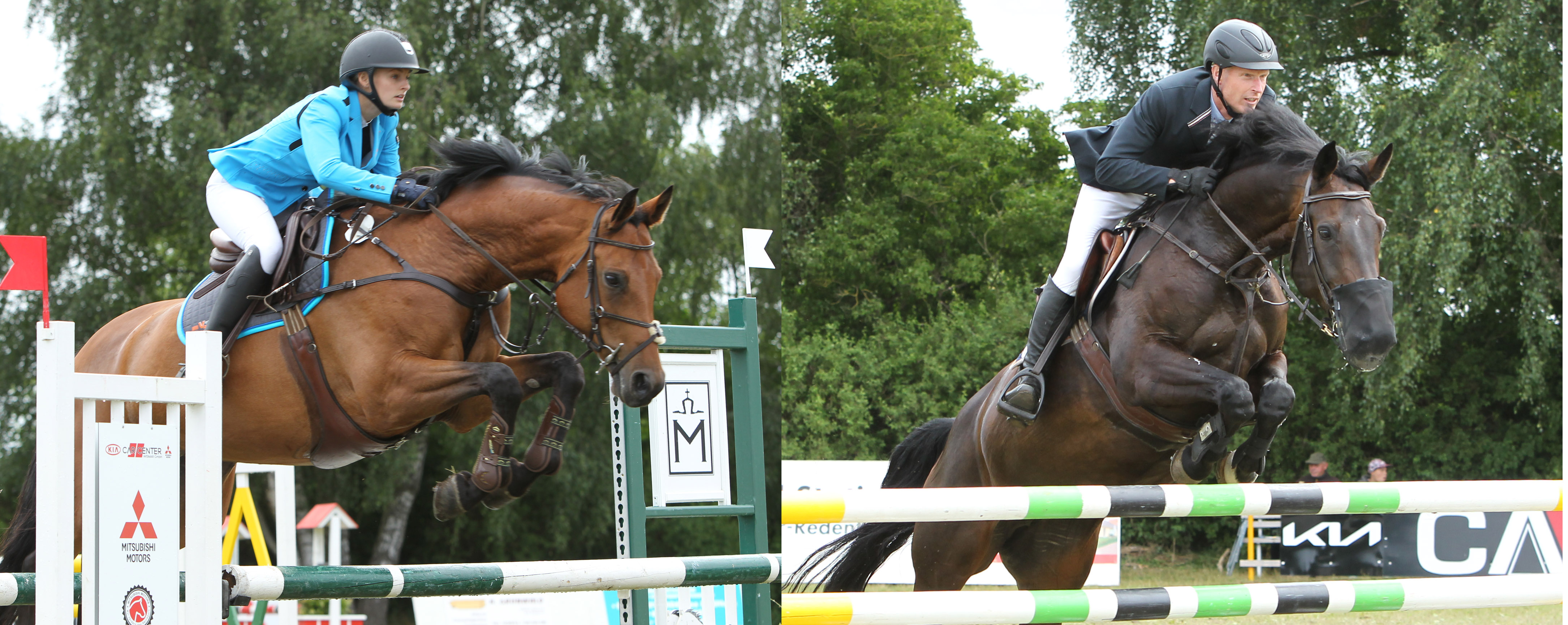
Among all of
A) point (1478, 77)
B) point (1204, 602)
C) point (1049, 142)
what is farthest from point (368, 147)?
point (1478, 77)

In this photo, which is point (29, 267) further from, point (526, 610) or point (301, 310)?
point (526, 610)

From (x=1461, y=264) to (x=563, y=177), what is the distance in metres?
10.0

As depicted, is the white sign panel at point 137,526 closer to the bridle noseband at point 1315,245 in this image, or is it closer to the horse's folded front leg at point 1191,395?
the horse's folded front leg at point 1191,395

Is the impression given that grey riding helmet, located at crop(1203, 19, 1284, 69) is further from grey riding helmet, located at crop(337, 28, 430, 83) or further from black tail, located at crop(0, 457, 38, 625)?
black tail, located at crop(0, 457, 38, 625)

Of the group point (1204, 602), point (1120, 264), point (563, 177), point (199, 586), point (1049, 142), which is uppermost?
point (1049, 142)

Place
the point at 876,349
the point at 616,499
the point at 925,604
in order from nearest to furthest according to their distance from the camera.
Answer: the point at 925,604 → the point at 616,499 → the point at 876,349

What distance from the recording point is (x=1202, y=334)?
3.27m

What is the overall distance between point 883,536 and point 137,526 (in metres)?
2.61

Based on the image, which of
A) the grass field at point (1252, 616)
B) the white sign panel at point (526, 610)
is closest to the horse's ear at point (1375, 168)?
the grass field at point (1252, 616)

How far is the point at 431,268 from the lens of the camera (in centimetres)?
317

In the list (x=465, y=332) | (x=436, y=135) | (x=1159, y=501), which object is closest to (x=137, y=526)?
(x=465, y=332)

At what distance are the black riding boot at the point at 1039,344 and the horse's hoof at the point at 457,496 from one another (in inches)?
58.0

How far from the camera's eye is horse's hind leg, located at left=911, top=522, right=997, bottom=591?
3943 mm

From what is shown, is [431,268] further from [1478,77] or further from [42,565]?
[1478,77]
